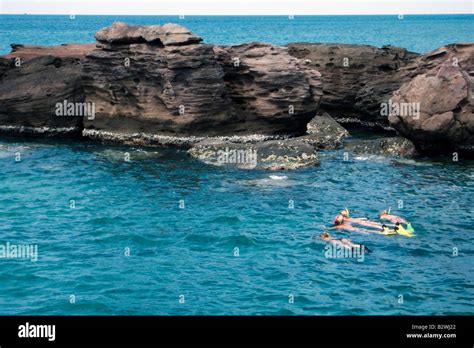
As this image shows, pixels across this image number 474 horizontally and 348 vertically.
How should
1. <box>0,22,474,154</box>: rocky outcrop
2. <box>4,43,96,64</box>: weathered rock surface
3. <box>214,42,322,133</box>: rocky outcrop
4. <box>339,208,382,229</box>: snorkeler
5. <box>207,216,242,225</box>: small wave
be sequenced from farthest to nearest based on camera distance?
<box>4,43,96,64</box>: weathered rock surface
<box>214,42,322,133</box>: rocky outcrop
<box>0,22,474,154</box>: rocky outcrop
<box>207,216,242,225</box>: small wave
<box>339,208,382,229</box>: snorkeler

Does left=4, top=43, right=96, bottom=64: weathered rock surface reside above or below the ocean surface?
above

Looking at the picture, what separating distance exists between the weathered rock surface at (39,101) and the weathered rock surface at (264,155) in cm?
1202

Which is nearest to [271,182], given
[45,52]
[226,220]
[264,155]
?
[264,155]

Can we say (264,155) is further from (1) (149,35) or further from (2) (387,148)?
(1) (149,35)

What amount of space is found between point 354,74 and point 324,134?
35.3 feet

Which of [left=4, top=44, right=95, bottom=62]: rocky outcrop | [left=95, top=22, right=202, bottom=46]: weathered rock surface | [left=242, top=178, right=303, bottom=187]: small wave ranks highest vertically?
[left=95, top=22, right=202, bottom=46]: weathered rock surface

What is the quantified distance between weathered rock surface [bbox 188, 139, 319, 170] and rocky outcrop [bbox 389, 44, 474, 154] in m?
6.31

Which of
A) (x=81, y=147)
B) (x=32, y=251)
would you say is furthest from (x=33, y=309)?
(x=81, y=147)

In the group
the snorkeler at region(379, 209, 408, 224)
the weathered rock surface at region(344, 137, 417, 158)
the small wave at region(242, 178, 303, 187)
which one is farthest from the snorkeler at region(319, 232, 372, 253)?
the weathered rock surface at region(344, 137, 417, 158)

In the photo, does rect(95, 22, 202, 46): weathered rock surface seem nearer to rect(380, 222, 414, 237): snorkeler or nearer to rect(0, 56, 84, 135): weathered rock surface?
rect(0, 56, 84, 135): weathered rock surface

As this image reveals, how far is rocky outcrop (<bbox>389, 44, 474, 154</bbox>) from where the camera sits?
131ft

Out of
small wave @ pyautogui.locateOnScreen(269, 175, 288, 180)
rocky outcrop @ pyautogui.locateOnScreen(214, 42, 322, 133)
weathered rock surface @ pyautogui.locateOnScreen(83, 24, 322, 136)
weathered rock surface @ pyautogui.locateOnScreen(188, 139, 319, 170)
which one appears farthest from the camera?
rocky outcrop @ pyautogui.locateOnScreen(214, 42, 322, 133)

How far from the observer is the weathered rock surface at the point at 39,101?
47.2 m
